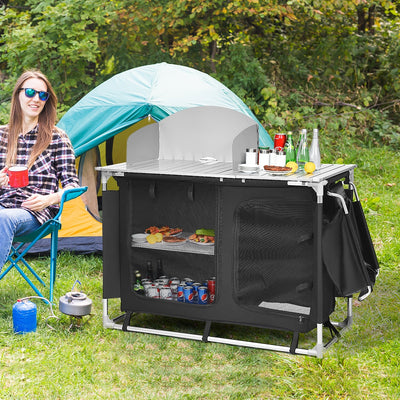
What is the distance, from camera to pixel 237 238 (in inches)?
143

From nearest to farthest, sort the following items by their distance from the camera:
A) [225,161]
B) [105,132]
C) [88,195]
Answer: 1. [225,161]
2. [105,132]
3. [88,195]

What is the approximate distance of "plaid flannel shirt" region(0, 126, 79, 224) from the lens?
418 centimetres

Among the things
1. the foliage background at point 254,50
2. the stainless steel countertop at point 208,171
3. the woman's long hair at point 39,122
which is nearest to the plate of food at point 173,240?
the stainless steel countertop at point 208,171

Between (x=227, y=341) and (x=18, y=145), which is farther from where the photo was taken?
(x=18, y=145)

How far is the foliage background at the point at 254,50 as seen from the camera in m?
8.32

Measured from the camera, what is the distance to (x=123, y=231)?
3.87 meters

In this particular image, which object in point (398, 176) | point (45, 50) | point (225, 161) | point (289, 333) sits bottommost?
point (289, 333)

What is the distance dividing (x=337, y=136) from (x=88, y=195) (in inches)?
153

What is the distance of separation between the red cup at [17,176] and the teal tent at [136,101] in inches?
53.2

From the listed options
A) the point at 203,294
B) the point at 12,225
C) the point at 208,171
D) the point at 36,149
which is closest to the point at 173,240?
the point at 203,294

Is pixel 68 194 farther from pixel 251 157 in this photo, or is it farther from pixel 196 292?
pixel 251 157

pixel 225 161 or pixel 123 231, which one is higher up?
pixel 225 161

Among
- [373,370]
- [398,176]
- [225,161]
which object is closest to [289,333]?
[373,370]

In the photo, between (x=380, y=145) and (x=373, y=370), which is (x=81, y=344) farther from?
(x=380, y=145)
